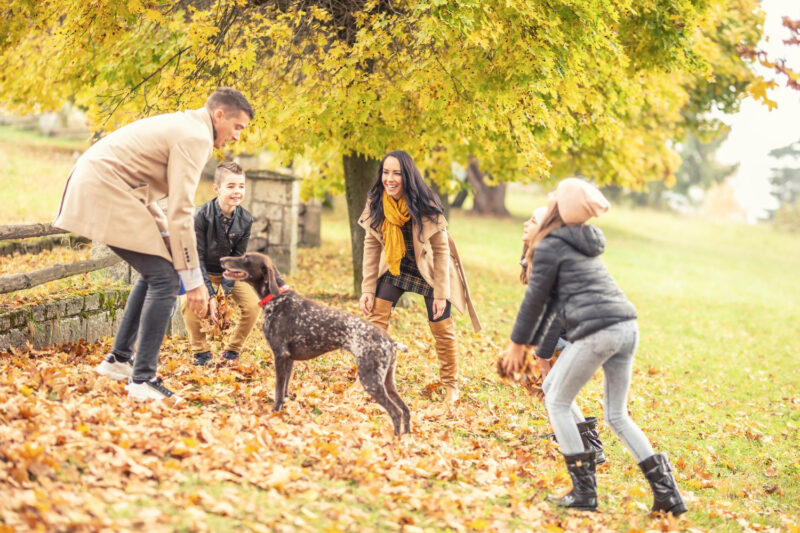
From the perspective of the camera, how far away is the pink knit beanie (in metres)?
4.25

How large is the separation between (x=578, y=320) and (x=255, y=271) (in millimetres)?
2178

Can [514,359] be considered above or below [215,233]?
below

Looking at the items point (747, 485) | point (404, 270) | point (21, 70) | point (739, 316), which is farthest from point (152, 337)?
point (739, 316)

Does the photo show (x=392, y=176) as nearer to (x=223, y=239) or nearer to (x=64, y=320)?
(x=223, y=239)

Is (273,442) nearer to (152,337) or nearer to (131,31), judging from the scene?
(152,337)

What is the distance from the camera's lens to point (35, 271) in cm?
602

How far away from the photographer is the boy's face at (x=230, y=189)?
6.13 meters

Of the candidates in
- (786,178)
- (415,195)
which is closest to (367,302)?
(415,195)

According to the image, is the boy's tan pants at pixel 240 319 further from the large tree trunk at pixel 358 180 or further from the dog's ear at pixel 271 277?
the large tree trunk at pixel 358 180

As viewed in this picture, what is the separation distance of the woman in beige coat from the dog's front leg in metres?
1.28

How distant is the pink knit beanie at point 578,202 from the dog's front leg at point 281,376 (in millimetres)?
2164

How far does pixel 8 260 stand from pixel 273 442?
708 cm

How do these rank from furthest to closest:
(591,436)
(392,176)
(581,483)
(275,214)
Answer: (275,214), (392,176), (591,436), (581,483)

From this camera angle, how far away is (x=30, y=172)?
18.8 m
